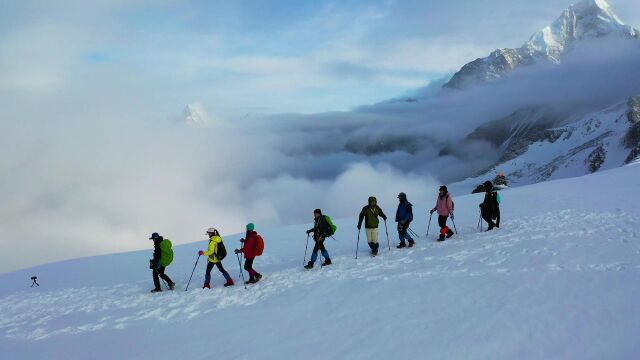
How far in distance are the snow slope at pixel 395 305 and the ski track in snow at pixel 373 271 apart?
0.07 metres

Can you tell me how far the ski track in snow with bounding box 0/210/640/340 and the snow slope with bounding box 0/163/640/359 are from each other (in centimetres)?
7

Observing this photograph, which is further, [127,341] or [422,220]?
[422,220]

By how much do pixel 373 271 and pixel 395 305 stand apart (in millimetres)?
3694

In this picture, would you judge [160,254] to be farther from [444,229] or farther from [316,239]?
[444,229]

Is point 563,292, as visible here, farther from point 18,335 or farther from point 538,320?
point 18,335

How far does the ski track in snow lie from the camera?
14148 millimetres

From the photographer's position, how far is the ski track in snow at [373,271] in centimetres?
1415

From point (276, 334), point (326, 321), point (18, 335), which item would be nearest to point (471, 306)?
point (326, 321)

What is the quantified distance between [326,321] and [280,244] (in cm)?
1287

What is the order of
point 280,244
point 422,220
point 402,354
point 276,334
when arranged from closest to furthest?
point 402,354, point 276,334, point 280,244, point 422,220

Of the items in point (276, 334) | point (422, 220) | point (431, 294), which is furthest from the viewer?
point (422, 220)

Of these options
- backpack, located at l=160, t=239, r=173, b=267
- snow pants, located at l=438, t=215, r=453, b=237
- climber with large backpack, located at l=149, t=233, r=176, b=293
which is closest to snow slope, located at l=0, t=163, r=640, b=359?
snow pants, located at l=438, t=215, r=453, b=237

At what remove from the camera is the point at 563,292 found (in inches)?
436

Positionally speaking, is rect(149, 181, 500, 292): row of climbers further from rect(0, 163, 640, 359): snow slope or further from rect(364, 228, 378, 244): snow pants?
rect(0, 163, 640, 359): snow slope
